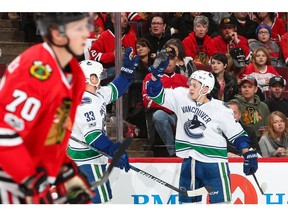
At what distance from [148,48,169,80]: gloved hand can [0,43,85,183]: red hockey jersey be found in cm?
258

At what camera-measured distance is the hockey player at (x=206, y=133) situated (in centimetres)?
588

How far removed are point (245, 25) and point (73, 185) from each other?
379cm

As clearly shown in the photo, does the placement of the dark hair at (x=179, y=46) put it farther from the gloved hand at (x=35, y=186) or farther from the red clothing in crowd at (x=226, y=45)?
the gloved hand at (x=35, y=186)

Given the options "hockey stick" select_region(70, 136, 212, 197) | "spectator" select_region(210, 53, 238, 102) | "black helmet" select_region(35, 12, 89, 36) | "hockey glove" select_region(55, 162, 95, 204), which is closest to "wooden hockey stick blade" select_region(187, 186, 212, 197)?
"hockey stick" select_region(70, 136, 212, 197)

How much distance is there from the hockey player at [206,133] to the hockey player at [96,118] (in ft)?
0.96

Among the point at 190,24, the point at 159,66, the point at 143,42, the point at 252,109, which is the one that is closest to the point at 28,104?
the point at 159,66

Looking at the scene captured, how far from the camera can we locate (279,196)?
627 cm

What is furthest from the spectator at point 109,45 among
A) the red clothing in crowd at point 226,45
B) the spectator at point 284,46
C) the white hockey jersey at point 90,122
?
the spectator at point 284,46

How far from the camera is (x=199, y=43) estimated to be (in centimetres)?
652

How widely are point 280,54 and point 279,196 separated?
1077 millimetres

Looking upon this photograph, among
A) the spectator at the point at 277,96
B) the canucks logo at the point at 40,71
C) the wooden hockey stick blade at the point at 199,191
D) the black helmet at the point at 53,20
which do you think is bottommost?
the wooden hockey stick blade at the point at 199,191

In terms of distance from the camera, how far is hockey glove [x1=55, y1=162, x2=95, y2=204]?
3.28 m
